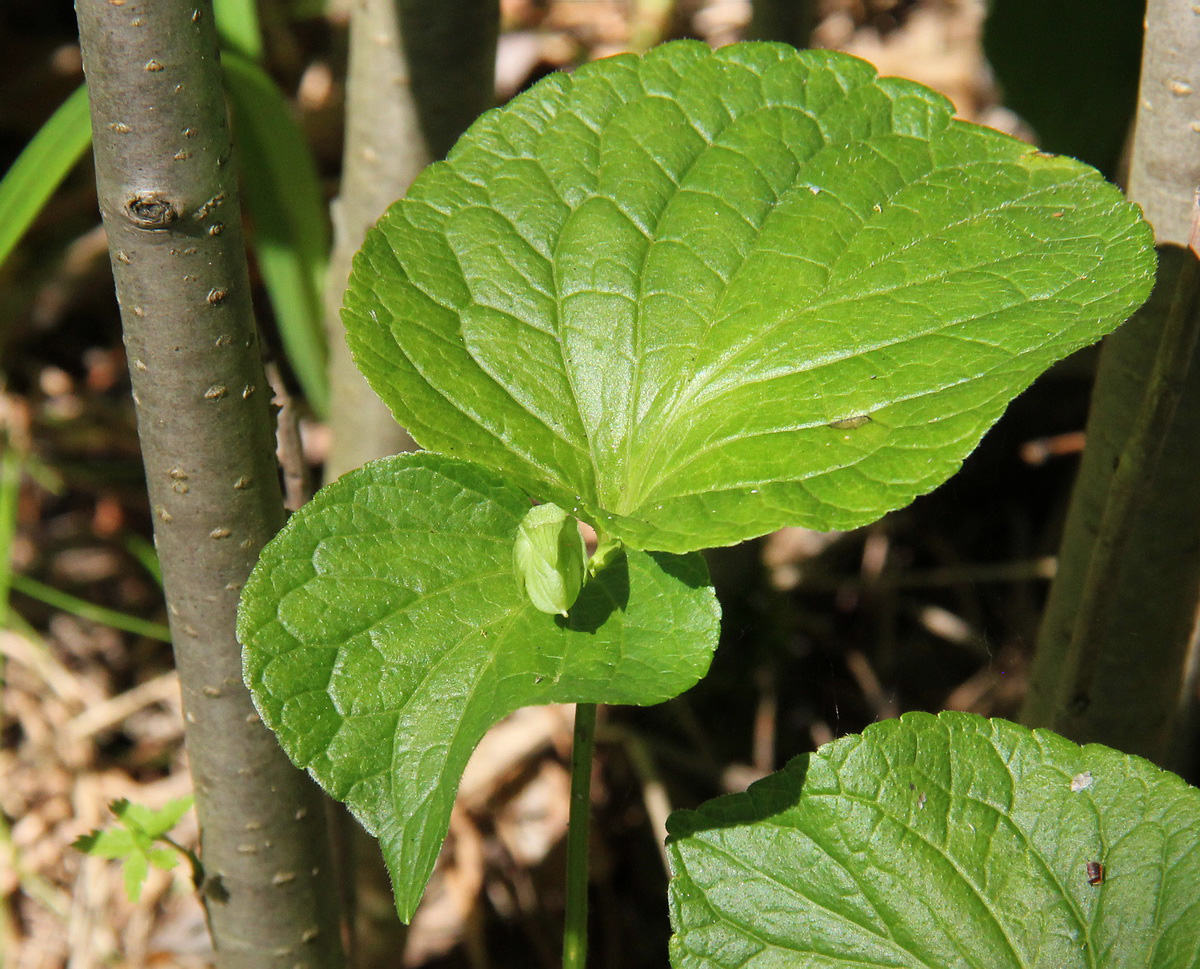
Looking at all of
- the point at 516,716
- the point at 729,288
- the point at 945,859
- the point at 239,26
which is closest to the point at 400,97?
the point at 239,26

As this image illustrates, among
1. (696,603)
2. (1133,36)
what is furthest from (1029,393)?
(696,603)

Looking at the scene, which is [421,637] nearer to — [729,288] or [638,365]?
[638,365]

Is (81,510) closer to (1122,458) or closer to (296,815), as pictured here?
(296,815)

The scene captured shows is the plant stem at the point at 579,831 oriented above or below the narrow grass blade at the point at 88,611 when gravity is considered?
above

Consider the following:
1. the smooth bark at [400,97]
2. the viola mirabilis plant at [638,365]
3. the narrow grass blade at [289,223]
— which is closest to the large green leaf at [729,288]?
the viola mirabilis plant at [638,365]

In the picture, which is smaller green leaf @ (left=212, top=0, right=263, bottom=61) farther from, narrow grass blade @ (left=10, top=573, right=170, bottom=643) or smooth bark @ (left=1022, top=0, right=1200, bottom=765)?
smooth bark @ (left=1022, top=0, right=1200, bottom=765)

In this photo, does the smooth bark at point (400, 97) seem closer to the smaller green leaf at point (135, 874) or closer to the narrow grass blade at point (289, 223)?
the narrow grass blade at point (289, 223)
